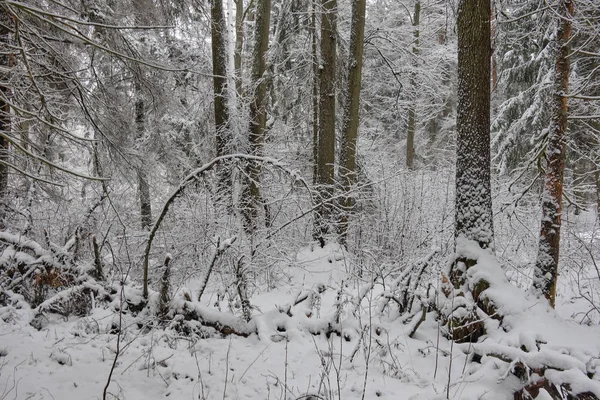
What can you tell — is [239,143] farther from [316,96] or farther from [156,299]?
[156,299]

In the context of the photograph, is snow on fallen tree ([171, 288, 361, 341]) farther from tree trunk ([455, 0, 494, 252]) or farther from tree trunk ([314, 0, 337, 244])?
tree trunk ([314, 0, 337, 244])

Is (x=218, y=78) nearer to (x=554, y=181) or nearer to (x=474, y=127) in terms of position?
(x=474, y=127)

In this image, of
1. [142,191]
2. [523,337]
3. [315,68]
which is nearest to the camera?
[523,337]

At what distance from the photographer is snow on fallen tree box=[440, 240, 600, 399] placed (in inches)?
109

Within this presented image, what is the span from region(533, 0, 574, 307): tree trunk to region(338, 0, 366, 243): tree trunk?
13.5 feet

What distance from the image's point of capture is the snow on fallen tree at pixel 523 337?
2779 millimetres

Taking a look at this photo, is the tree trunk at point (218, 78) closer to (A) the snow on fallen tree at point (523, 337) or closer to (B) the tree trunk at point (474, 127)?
(B) the tree trunk at point (474, 127)

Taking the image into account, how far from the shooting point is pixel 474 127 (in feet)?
15.1

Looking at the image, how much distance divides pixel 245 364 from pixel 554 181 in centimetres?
432

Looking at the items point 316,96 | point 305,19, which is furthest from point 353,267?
point 305,19

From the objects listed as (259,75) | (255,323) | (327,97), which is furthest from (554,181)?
(259,75)

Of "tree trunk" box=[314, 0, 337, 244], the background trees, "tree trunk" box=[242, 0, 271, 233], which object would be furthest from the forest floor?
"tree trunk" box=[242, 0, 271, 233]

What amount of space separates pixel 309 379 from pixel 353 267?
3.81m

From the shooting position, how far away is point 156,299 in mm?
4320
